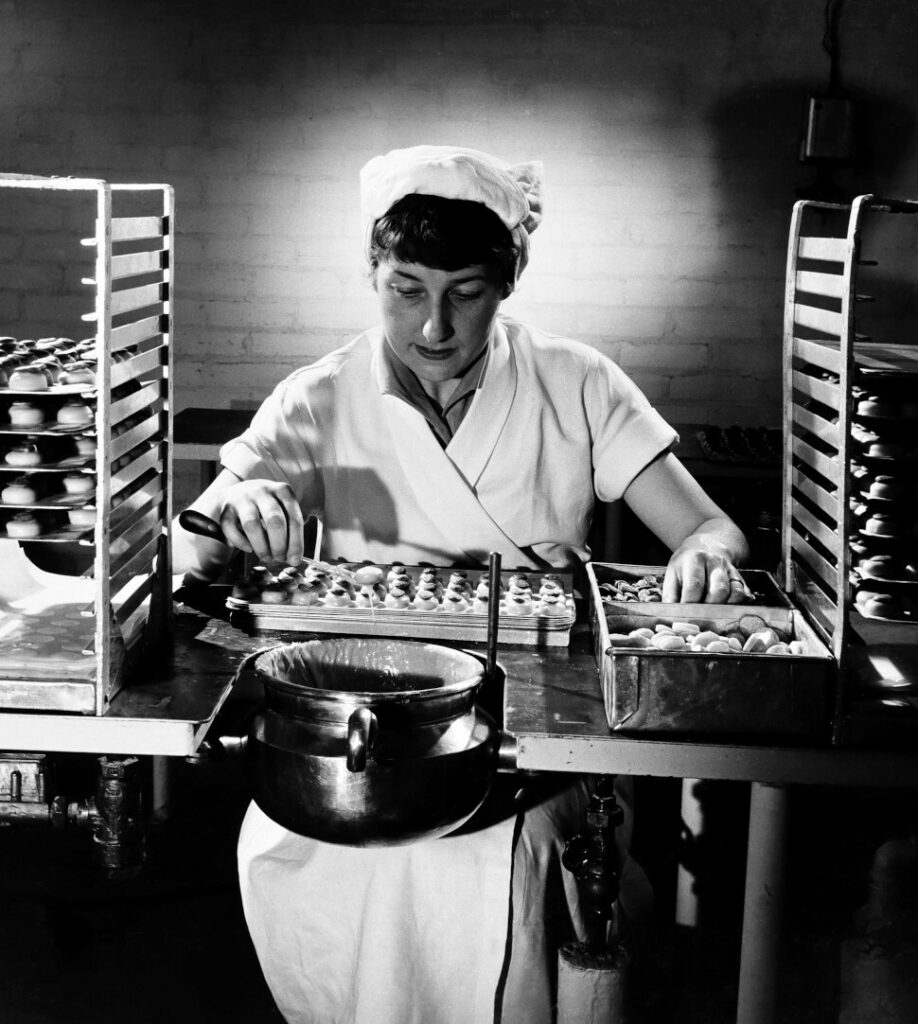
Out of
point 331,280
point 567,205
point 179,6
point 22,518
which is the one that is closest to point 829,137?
point 567,205

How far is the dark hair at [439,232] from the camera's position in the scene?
212 centimetres

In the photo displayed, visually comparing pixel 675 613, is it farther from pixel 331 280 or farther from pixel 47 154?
pixel 47 154

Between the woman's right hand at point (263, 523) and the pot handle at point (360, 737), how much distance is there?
66cm

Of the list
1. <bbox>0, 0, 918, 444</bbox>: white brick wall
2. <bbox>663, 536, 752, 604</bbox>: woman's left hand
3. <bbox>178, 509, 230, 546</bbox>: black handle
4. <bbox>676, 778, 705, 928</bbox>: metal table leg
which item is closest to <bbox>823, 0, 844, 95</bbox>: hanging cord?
<bbox>0, 0, 918, 444</bbox>: white brick wall

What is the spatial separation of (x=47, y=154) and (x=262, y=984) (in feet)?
13.2

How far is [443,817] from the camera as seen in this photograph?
135 centimetres

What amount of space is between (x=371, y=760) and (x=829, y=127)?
14.5ft

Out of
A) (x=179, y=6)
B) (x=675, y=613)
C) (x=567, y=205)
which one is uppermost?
(x=179, y=6)

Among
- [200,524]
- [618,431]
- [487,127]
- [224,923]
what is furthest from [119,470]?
[487,127]

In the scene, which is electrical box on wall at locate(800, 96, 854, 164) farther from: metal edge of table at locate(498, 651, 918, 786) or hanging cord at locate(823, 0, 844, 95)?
metal edge of table at locate(498, 651, 918, 786)

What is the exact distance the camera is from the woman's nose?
2.19 metres

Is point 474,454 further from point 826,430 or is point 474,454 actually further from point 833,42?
point 833,42

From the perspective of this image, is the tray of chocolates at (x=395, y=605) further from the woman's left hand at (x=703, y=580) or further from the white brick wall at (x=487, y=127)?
the white brick wall at (x=487, y=127)

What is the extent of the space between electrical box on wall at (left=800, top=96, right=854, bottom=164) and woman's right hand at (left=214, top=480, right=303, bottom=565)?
383cm
